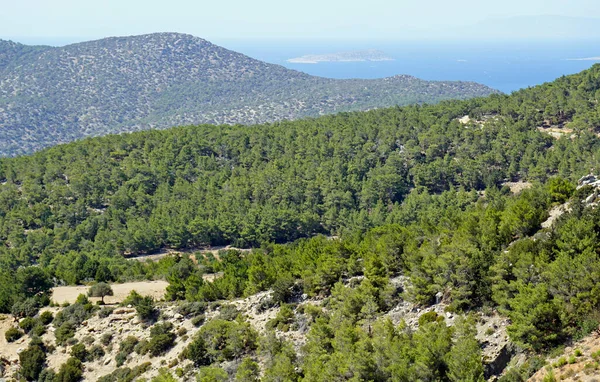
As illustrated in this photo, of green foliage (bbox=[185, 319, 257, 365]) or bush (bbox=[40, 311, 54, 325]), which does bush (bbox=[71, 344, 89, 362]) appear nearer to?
bush (bbox=[40, 311, 54, 325])

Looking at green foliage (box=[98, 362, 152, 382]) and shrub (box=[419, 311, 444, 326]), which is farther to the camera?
green foliage (box=[98, 362, 152, 382])

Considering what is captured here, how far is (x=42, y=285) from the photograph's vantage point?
45719 mm

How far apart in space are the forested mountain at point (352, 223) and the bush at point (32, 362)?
96.7 inches

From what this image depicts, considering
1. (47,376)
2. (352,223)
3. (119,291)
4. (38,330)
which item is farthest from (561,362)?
(352,223)

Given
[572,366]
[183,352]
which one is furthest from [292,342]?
[572,366]

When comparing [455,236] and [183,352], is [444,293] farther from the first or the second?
[183,352]

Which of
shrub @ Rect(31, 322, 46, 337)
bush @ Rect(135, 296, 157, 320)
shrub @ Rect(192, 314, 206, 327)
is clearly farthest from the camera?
shrub @ Rect(31, 322, 46, 337)

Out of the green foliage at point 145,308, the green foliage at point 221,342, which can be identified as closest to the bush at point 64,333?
the green foliage at point 145,308

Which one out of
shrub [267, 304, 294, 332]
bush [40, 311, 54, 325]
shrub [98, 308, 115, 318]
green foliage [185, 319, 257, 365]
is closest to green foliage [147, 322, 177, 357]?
green foliage [185, 319, 257, 365]

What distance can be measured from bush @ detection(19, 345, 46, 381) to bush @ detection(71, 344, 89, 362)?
228 cm

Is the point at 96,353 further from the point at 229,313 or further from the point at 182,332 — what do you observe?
the point at 229,313

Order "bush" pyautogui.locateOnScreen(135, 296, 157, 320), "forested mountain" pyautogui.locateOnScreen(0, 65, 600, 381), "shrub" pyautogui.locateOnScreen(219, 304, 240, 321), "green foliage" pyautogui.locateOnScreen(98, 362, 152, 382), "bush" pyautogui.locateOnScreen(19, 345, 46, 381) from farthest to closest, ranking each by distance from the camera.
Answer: "bush" pyautogui.locateOnScreen(135, 296, 157, 320) → "shrub" pyautogui.locateOnScreen(219, 304, 240, 321) → "bush" pyautogui.locateOnScreen(19, 345, 46, 381) → "green foliage" pyautogui.locateOnScreen(98, 362, 152, 382) → "forested mountain" pyautogui.locateOnScreen(0, 65, 600, 381)

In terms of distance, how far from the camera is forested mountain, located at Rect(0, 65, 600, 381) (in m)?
23.8

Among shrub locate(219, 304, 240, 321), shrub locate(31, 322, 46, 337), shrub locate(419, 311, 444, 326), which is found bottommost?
shrub locate(31, 322, 46, 337)
